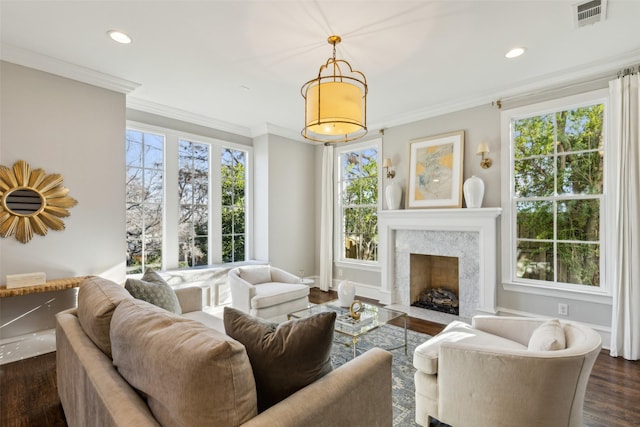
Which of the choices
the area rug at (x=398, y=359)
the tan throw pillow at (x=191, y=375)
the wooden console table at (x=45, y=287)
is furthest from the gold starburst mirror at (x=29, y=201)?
the area rug at (x=398, y=359)

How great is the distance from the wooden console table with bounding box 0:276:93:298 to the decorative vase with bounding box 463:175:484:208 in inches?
167

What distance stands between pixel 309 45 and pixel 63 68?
7.97ft

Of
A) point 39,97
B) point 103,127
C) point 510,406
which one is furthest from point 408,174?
point 39,97

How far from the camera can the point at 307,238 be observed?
5.53m

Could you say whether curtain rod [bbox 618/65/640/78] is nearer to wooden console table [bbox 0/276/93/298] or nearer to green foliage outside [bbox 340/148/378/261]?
green foliage outside [bbox 340/148/378/261]

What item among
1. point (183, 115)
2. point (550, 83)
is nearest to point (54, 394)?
point (183, 115)

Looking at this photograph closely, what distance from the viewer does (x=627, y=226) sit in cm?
277

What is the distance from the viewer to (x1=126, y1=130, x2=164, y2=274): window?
3.85 meters

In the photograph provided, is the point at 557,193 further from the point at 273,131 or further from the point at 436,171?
the point at 273,131

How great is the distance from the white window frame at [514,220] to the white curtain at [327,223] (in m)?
2.62

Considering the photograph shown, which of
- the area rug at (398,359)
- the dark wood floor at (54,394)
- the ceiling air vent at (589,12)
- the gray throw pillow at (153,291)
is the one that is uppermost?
the ceiling air vent at (589,12)

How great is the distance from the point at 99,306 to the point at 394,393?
1.99 meters

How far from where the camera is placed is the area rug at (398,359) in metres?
2.01

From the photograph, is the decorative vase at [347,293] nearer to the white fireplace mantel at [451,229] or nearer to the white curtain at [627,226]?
the white fireplace mantel at [451,229]
